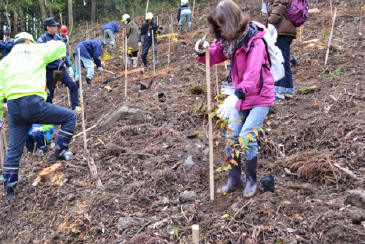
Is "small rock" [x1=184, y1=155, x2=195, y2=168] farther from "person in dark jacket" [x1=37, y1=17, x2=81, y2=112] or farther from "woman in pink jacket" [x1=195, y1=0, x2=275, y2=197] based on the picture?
"person in dark jacket" [x1=37, y1=17, x2=81, y2=112]

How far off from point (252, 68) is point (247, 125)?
49 centimetres

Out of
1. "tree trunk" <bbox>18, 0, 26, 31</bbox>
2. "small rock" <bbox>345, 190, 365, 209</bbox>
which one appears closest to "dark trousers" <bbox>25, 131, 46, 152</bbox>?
"small rock" <bbox>345, 190, 365, 209</bbox>

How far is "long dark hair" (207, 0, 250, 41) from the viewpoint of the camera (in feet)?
7.99

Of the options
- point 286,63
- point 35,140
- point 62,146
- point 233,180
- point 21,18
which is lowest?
point 35,140

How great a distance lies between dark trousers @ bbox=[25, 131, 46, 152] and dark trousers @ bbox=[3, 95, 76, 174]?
3.98 feet

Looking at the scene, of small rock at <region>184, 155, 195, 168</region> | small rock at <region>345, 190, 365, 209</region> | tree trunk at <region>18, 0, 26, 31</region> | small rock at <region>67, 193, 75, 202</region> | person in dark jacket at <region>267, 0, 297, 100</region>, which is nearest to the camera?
small rock at <region>345, 190, 365, 209</region>

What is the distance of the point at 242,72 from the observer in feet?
8.71

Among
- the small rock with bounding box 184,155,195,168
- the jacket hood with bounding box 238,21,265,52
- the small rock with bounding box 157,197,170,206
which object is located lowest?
the small rock with bounding box 157,197,170,206

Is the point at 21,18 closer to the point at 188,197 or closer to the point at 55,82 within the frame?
the point at 55,82

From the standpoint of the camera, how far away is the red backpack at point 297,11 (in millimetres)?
4520

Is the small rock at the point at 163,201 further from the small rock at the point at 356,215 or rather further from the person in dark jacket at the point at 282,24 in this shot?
the person in dark jacket at the point at 282,24

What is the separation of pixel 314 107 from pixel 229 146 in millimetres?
2477

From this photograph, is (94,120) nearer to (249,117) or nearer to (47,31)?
(47,31)

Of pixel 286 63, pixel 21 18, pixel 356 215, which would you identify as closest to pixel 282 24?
pixel 286 63
